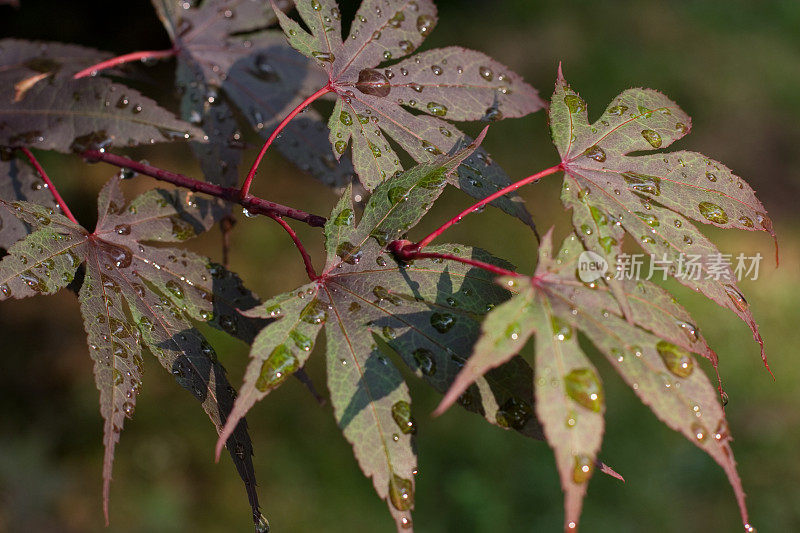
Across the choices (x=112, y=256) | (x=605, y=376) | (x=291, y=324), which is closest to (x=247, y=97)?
(x=112, y=256)

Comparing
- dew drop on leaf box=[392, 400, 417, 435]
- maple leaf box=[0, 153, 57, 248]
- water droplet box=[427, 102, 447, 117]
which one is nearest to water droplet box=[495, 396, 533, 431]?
dew drop on leaf box=[392, 400, 417, 435]

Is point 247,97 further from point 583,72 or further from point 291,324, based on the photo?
point 583,72

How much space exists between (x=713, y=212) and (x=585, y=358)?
1.07 ft

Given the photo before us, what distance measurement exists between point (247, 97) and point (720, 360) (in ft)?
9.41

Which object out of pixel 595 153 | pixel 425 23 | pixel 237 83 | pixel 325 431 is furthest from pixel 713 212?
pixel 325 431

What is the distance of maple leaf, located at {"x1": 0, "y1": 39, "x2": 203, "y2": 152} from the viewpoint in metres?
1.09

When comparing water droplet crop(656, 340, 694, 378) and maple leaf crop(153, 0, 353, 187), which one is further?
maple leaf crop(153, 0, 353, 187)

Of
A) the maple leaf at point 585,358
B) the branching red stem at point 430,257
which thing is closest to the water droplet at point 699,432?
the maple leaf at point 585,358

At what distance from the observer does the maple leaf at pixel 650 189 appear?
2.63 feet

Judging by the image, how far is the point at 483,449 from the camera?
2.93 metres

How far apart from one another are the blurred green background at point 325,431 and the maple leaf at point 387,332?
6.82ft

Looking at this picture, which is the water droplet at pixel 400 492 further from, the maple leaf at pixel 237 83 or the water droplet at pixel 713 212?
the maple leaf at pixel 237 83

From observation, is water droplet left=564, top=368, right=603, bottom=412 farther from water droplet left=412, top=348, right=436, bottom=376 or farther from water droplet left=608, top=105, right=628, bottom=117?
water droplet left=608, top=105, right=628, bottom=117

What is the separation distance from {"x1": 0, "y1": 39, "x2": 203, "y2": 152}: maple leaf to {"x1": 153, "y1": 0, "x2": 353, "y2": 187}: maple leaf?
0.10 metres
